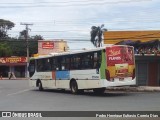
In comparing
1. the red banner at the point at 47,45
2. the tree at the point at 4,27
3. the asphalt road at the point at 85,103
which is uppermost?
the tree at the point at 4,27

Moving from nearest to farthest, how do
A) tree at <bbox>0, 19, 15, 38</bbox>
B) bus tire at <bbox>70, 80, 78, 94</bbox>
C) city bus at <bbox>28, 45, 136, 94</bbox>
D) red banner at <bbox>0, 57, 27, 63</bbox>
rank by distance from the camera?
city bus at <bbox>28, 45, 136, 94</bbox>
bus tire at <bbox>70, 80, 78, 94</bbox>
red banner at <bbox>0, 57, 27, 63</bbox>
tree at <bbox>0, 19, 15, 38</bbox>

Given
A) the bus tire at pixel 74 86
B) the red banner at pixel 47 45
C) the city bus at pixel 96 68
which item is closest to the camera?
the city bus at pixel 96 68

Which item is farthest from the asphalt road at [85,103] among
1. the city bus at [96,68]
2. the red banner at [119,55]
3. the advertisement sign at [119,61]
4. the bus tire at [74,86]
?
the bus tire at [74,86]

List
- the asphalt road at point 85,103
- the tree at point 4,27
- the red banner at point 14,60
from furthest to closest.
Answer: the tree at point 4,27
the red banner at point 14,60
the asphalt road at point 85,103

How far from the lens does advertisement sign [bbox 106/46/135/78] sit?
25.0 meters

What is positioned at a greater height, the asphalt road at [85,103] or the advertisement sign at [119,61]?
the advertisement sign at [119,61]

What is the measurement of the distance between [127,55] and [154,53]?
9920 mm

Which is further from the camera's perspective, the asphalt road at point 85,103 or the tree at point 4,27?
the tree at point 4,27

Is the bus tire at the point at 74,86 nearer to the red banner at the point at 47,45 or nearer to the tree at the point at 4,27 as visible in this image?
the red banner at the point at 47,45

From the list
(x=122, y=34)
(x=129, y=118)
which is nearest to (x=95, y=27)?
(x=122, y=34)

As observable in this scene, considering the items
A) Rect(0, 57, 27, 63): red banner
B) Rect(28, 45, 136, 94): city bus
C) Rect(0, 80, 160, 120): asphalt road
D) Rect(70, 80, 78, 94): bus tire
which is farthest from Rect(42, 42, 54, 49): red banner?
Rect(0, 80, 160, 120): asphalt road

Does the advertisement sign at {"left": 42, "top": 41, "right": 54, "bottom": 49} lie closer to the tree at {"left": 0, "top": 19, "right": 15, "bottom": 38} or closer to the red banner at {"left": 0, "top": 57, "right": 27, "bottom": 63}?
the red banner at {"left": 0, "top": 57, "right": 27, "bottom": 63}

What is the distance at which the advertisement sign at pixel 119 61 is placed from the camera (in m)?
25.0

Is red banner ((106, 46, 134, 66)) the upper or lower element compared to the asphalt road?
upper
